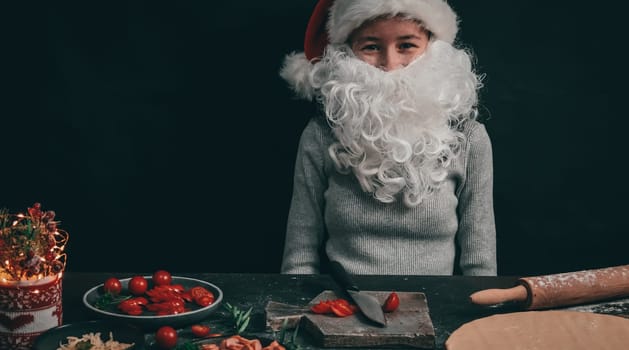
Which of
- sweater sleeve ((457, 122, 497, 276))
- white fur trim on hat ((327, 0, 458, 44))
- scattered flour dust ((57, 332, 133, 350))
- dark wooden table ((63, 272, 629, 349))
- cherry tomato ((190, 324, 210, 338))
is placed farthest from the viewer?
sweater sleeve ((457, 122, 497, 276))

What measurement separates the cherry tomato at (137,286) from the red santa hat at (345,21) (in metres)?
0.82

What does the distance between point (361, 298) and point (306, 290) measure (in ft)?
0.57

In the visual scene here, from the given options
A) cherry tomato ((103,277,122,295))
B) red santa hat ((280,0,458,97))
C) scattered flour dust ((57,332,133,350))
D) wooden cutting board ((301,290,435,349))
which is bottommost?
wooden cutting board ((301,290,435,349))

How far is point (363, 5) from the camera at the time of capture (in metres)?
1.83

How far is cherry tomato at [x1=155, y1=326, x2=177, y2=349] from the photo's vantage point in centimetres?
117

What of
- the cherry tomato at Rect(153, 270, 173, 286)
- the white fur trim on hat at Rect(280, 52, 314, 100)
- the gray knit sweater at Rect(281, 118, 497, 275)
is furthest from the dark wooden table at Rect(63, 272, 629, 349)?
the white fur trim on hat at Rect(280, 52, 314, 100)

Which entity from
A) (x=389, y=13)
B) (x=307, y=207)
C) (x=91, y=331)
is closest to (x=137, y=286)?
Answer: (x=91, y=331)

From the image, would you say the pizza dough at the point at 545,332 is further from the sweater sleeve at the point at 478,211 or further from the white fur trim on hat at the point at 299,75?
the white fur trim on hat at the point at 299,75

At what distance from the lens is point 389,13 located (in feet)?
6.01

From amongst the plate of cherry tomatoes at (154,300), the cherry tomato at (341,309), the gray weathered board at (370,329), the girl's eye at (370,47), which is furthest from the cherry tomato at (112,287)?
the girl's eye at (370,47)

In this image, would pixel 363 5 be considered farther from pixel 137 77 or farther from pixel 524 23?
pixel 137 77

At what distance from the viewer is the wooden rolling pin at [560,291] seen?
4.46 feet

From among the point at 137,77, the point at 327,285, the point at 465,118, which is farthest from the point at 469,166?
the point at 137,77

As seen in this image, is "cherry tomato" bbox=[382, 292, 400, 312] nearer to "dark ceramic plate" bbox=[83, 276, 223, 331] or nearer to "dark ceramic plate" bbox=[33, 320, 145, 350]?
"dark ceramic plate" bbox=[83, 276, 223, 331]
